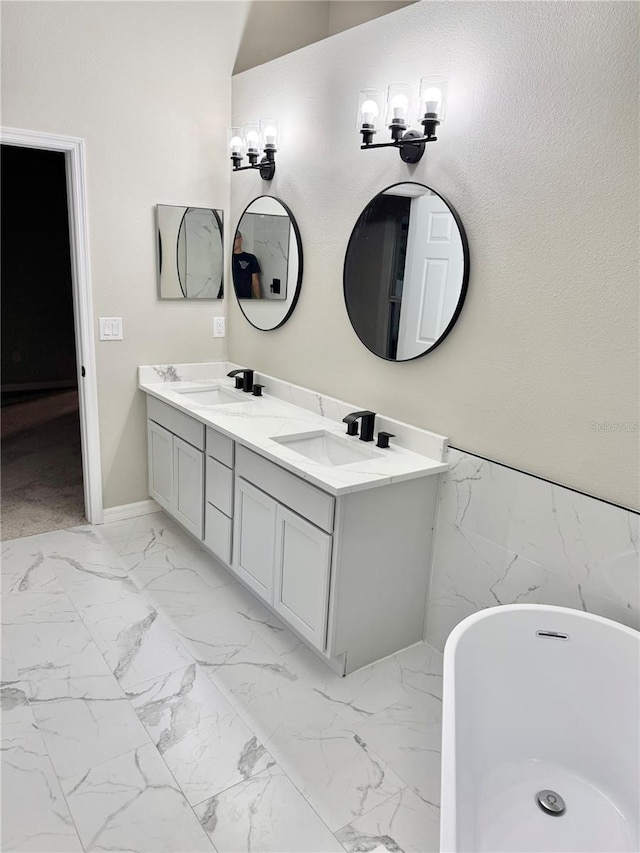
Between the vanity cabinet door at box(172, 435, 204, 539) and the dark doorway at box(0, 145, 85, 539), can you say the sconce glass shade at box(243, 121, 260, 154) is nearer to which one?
the vanity cabinet door at box(172, 435, 204, 539)

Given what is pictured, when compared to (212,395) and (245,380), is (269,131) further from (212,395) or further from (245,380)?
(212,395)

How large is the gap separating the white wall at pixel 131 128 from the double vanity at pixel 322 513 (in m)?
0.60

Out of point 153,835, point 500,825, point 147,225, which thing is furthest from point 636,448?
point 147,225

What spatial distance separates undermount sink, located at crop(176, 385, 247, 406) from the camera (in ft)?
11.2

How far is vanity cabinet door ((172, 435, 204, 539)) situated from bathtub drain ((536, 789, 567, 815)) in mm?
1902

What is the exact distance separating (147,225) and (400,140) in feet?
5.30

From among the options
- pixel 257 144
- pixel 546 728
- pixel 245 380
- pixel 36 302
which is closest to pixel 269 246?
pixel 257 144

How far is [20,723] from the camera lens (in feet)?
6.73

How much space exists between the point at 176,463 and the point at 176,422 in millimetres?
233

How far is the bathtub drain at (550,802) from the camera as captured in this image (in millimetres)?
1744

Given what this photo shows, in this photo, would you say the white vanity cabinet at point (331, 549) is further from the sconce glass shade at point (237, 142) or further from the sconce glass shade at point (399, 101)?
A: the sconce glass shade at point (237, 142)

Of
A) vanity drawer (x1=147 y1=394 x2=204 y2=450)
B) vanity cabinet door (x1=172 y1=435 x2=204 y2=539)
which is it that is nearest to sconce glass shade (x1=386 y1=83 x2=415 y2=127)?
vanity drawer (x1=147 y1=394 x2=204 y2=450)

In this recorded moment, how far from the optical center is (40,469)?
4.32 meters

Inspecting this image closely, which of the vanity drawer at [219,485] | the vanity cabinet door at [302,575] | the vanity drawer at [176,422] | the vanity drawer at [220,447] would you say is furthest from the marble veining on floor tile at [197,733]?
the vanity drawer at [176,422]
